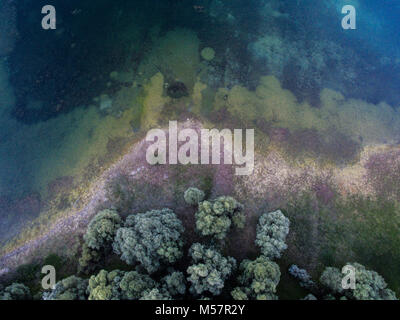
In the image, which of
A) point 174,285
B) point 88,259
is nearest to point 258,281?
point 174,285

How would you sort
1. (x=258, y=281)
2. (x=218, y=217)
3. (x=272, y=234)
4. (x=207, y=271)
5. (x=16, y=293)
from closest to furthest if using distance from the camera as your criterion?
(x=207, y=271) < (x=258, y=281) < (x=16, y=293) < (x=218, y=217) < (x=272, y=234)

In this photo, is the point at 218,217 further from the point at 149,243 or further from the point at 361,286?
the point at 361,286

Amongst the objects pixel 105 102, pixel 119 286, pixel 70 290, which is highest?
pixel 105 102

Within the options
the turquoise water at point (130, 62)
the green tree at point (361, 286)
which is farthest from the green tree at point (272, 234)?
the turquoise water at point (130, 62)

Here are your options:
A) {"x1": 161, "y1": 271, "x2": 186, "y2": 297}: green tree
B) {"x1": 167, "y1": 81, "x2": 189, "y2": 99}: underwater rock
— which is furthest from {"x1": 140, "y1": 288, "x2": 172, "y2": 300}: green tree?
{"x1": 167, "y1": 81, "x2": 189, "y2": 99}: underwater rock

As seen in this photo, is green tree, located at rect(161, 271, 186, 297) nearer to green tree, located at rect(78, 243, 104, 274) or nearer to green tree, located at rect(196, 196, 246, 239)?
green tree, located at rect(196, 196, 246, 239)

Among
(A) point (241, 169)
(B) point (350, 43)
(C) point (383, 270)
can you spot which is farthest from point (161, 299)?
(B) point (350, 43)

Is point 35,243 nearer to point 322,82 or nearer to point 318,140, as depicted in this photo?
point 318,140
